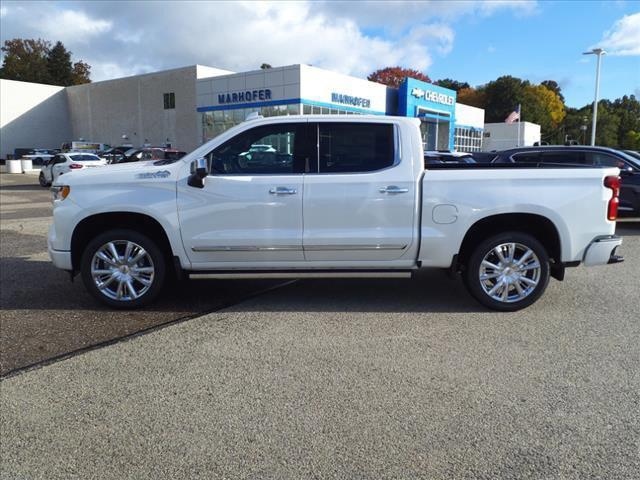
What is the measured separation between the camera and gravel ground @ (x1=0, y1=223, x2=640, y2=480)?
2816mm

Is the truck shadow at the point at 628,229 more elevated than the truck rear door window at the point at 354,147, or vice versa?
the truck rear door window at the point at 354,147

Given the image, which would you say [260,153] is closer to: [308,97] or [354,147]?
[354,147]

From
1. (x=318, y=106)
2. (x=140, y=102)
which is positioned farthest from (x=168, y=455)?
(x=140, y=102)

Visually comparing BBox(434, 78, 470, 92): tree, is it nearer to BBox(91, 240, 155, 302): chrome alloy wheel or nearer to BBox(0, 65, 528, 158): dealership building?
BBox(0, 65, 528, 158): dealership building

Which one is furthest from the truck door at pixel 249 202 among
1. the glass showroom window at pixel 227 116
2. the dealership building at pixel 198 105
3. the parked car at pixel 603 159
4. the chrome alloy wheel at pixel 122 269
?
the glass showroom window at pixel 227 116

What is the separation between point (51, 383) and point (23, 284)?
3335mm

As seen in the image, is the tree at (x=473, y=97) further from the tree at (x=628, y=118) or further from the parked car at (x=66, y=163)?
the parked car at (x=66, y=163)

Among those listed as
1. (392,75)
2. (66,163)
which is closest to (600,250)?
(66,163)

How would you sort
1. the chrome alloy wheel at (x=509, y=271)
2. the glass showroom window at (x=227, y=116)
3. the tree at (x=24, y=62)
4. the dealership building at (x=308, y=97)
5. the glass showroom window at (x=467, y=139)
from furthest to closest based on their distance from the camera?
1. the tree at (x=24, y=62)
2. the glass showroom window at (x=467, y=139)
3. the glass showroom window at (x=227, y=116)
4. the dealership building at (x=308, y=97)
5. the chrome alloy wheel at (x=509, y=271)

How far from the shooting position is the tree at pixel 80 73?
89.4m

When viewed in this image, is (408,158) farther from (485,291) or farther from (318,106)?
(318,106)

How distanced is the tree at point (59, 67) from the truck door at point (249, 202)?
95.3 meters

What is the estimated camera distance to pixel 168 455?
9.48 ft

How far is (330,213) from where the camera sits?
5.18 metres
